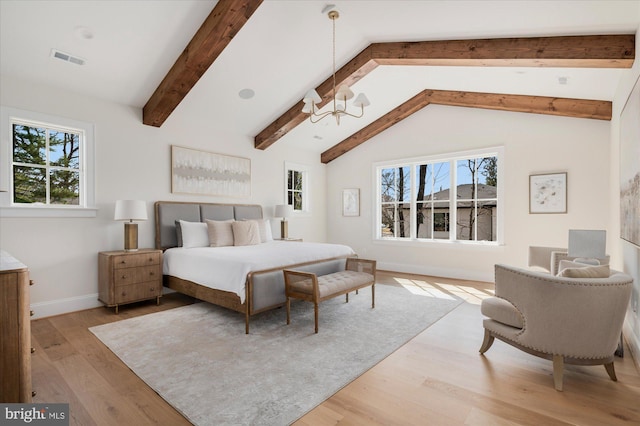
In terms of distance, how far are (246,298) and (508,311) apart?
7.36 ft

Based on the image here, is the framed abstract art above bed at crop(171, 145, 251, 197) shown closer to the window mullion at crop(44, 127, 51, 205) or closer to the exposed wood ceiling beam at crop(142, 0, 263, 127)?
the exposed wood ceiling beam at crop(142, 0, 263, 127)

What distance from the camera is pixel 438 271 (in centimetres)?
582

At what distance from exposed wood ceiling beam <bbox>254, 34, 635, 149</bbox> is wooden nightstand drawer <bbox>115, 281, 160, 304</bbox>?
11.9 ft

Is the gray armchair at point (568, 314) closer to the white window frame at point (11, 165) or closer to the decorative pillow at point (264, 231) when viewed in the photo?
the decorative pillow at point (264, 231)

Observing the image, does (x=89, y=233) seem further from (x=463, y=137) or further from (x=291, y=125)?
(x=463, y=137)

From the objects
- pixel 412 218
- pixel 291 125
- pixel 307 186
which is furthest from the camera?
pixel 307 186

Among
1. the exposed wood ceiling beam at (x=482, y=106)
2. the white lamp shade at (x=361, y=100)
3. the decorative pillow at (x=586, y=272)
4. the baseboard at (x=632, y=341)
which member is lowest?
the baseboard at (x=632, y=341)

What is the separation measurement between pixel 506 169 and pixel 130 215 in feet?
18.2

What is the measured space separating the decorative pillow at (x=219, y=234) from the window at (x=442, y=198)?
11.1 ft

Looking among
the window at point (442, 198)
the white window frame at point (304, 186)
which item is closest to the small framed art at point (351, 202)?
the window at point (442, 198)

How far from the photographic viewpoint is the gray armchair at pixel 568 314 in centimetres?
200

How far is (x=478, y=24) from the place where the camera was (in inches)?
125

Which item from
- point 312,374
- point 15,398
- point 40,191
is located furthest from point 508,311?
point 40,191

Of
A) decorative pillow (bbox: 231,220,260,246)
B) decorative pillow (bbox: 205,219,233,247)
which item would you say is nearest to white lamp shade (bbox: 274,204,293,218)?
decorative pillow (bbox: 231,220,260,246)
